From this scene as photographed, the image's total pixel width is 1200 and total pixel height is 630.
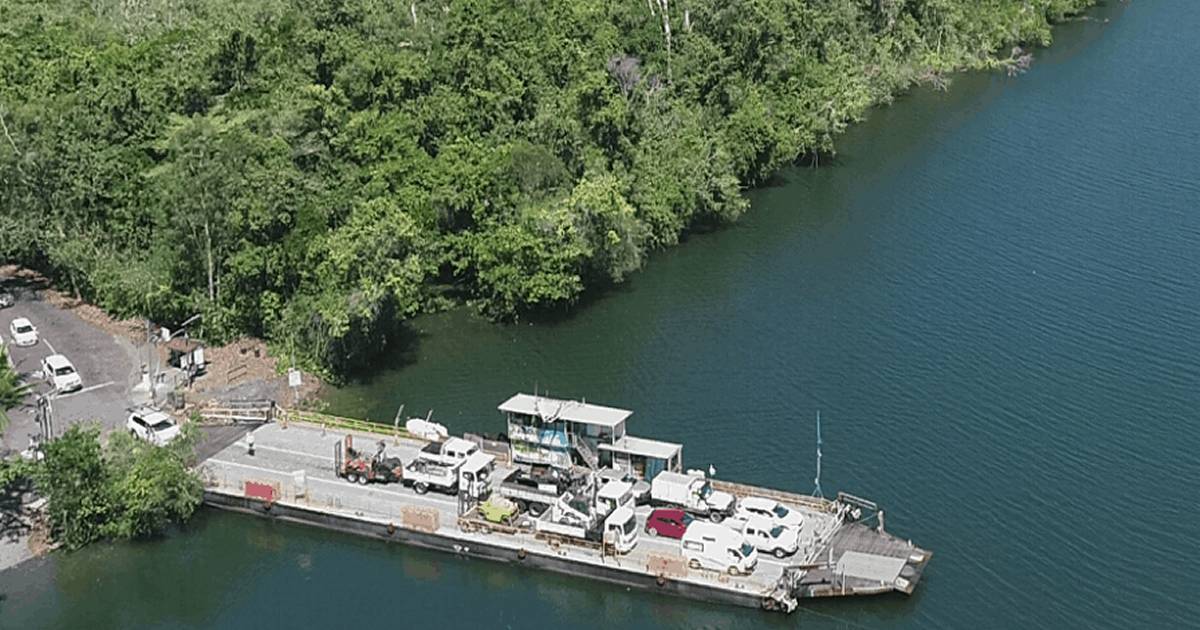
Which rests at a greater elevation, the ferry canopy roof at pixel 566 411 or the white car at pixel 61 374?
the ferry canopy roof at pixel 566 411

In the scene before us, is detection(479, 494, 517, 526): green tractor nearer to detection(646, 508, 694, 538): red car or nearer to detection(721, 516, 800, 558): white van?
detection(646, 508, 694, 538): red car

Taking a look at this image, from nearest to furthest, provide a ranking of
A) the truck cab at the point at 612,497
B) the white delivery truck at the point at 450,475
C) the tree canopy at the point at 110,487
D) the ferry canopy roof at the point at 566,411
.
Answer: the tree canopy at the point at 110,487, the truck cab at the point at 612,497, the white delivery truck at the point at 450,475, the ferry canopy roof at the point at 566,411

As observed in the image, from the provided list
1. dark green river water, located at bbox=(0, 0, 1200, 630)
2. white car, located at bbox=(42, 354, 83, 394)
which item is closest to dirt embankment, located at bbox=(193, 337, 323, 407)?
dark green river water, located at bbox=(0, 0, 1200, 630)

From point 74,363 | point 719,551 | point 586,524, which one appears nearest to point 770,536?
point 719,551

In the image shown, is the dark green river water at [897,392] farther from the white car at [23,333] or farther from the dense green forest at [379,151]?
the white car at [23,333]

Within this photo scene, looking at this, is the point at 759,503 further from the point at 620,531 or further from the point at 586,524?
the point at 586,524

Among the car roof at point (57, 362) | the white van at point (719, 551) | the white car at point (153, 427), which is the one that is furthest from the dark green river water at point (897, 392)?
the car roof at point (57, 362)

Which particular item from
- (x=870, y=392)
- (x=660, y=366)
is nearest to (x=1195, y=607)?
(x=870, y=392)

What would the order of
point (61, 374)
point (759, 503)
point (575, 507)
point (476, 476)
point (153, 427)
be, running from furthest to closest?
point (61, 374) → point (153, 427) → point (476, 476) → point (575, 507) → point (759, 503)

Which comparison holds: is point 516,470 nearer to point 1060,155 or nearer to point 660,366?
point 660,366
